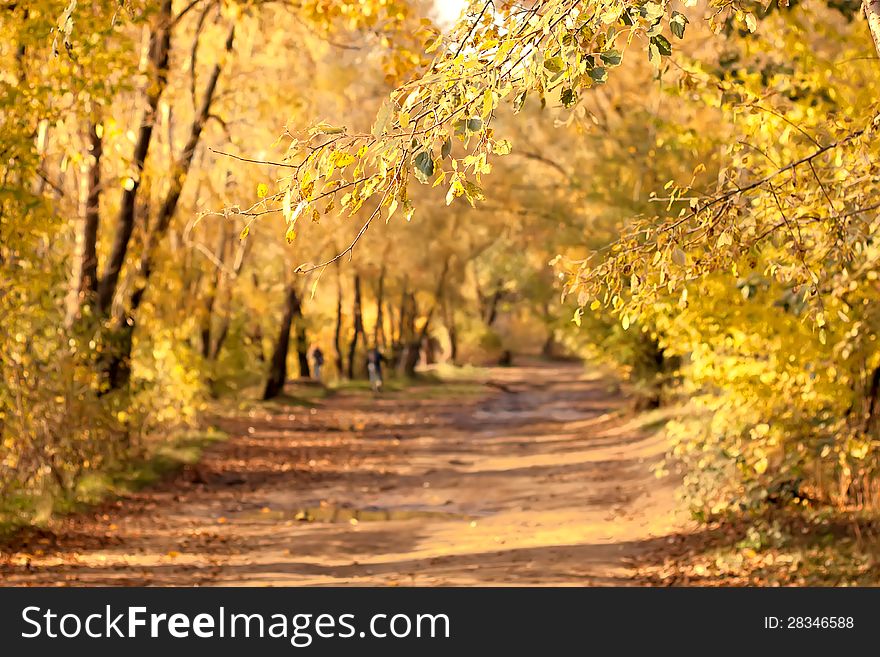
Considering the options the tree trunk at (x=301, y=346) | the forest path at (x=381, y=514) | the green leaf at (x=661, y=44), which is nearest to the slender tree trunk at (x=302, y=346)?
the tree trunk at (x=301, y=346)

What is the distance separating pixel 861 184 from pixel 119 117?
14.8 metres

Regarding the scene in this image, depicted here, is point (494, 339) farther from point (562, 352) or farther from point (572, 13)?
point (572, 13)

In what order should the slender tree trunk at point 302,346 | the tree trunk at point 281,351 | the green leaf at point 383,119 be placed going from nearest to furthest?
the green leaf at point 383,119
the tree trunk at point 281,351
the slender tree trunk at point 302,346

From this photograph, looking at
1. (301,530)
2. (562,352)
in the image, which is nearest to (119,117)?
(301,530)

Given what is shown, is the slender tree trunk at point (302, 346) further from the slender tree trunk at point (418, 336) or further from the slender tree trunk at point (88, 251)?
the slender tree trunk at point (88, 251)

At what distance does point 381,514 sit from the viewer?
48.8ft

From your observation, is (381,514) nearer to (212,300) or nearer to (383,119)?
(383,119)

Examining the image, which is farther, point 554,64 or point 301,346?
point 301,346

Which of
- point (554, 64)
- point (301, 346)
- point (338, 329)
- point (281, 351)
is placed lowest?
point (281, 351)

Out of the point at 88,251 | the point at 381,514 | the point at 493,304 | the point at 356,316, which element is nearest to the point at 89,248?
the point at 88,251

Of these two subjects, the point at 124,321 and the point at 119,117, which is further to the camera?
the point at 119,117

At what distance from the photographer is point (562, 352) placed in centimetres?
7850

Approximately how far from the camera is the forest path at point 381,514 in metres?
10.8

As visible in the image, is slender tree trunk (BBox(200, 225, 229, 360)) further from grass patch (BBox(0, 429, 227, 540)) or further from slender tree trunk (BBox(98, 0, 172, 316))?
slender tree trunk (BBox(98, 0, 172, 316))
